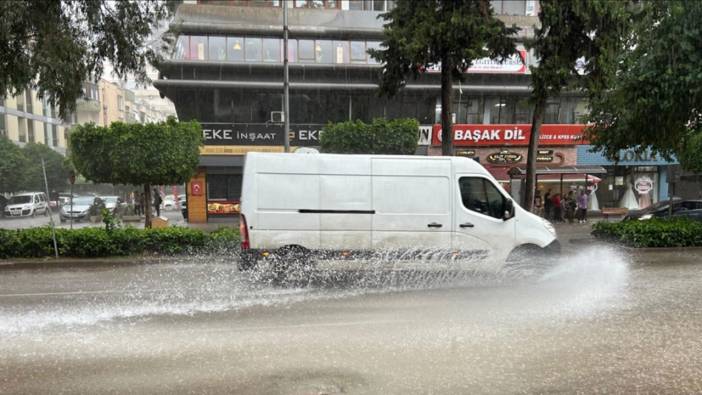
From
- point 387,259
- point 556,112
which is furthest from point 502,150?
point 387,259

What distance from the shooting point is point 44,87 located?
10.3 metres

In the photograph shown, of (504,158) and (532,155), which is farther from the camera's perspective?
(504,158)

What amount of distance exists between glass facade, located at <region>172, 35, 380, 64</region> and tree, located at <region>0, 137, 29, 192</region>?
14.1 m

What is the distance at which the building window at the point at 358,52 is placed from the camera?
87.8 feet

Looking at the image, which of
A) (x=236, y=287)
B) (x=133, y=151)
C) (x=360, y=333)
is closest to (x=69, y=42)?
(x=133, y=151)

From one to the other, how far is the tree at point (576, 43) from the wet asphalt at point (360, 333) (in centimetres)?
633

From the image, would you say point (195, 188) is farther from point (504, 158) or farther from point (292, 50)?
point (504, 158)

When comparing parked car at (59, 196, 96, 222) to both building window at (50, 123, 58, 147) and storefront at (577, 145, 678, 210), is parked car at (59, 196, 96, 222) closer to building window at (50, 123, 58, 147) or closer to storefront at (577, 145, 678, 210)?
building window at (50, 123, 58, 147)

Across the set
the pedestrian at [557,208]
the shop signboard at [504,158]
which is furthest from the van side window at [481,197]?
the shop signboard at [504,158]

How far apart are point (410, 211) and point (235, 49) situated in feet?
68.1

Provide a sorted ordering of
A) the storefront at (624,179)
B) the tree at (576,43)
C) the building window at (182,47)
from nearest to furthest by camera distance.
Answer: the tree at (576,43) < the building window at (182,47) < the storefront at (624,179)

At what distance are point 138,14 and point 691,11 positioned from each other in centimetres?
1282

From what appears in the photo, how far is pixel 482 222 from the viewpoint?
831 centimetres

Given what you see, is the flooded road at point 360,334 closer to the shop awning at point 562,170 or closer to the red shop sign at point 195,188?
the red shop sign at point 195,188
